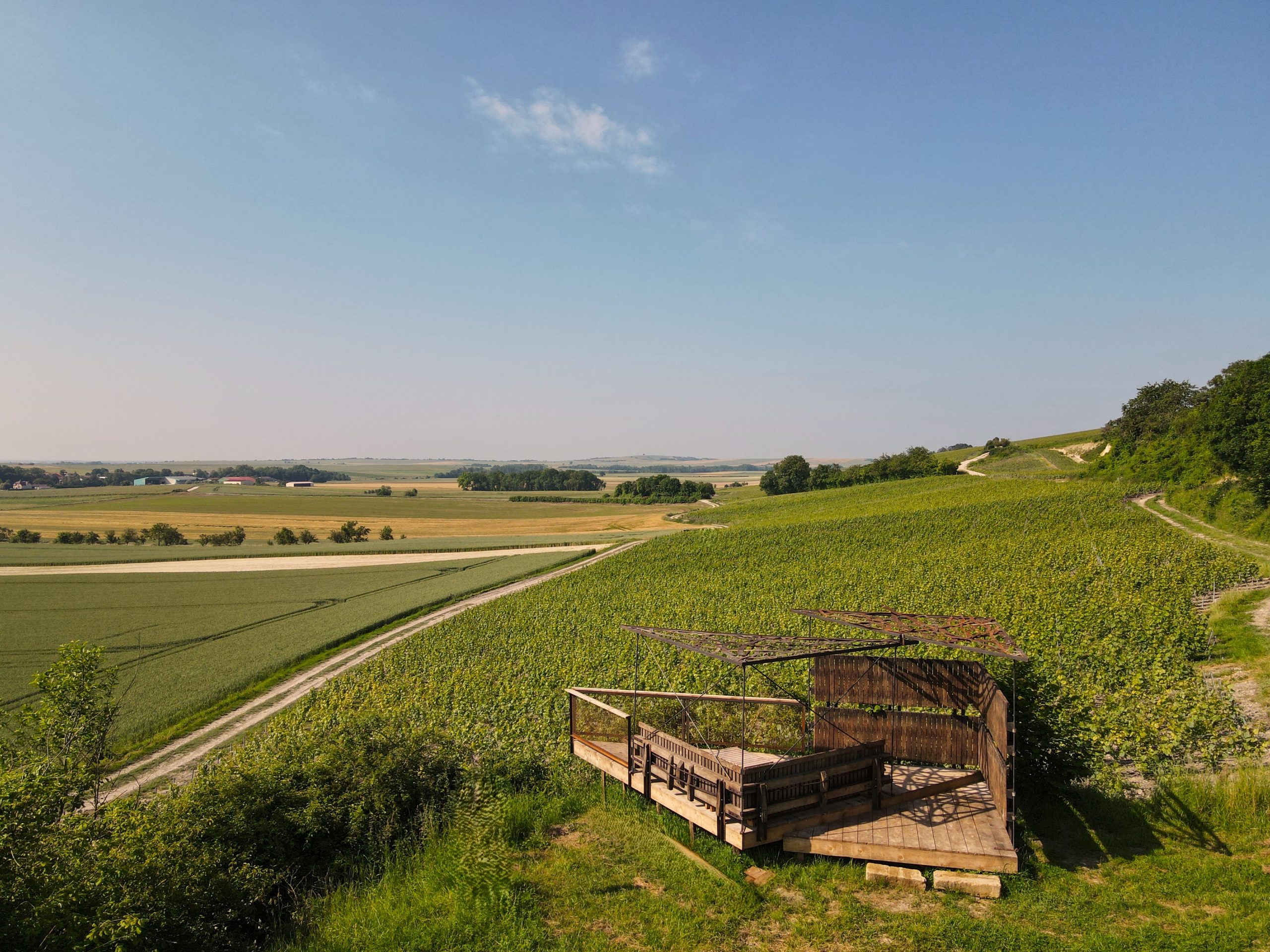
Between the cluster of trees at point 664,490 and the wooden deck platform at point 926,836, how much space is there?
12491cm

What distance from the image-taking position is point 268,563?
6406 centimetres

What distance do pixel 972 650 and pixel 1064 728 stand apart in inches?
108

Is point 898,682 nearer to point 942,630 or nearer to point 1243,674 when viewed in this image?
point 942,630

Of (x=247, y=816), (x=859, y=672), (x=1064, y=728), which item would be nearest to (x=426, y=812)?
(x=247, y=816)

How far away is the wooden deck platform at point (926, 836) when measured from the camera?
30.5ft

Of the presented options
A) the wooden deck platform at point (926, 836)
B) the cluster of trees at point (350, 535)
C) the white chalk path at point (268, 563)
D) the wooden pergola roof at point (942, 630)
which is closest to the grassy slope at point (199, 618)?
the white chalk path at point (268, 563)

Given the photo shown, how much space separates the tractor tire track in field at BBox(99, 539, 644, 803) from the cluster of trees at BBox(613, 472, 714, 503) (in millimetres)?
97289

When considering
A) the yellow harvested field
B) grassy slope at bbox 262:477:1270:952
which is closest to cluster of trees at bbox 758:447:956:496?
the yellow harvested field

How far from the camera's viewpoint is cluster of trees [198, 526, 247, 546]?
86000 mm

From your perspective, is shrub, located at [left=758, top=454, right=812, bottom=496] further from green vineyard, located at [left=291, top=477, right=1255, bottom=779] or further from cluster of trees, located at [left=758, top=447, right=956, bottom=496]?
green vineyard, located at [left=291, top=477, right=1255, bottom=779]

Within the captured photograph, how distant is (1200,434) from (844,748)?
6698cm

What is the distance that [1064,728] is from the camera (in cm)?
1166

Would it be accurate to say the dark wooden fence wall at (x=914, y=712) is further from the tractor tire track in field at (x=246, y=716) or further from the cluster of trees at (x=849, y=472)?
the cluster of trees at (x=849, y=472)

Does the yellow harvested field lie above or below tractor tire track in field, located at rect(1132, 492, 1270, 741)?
below
